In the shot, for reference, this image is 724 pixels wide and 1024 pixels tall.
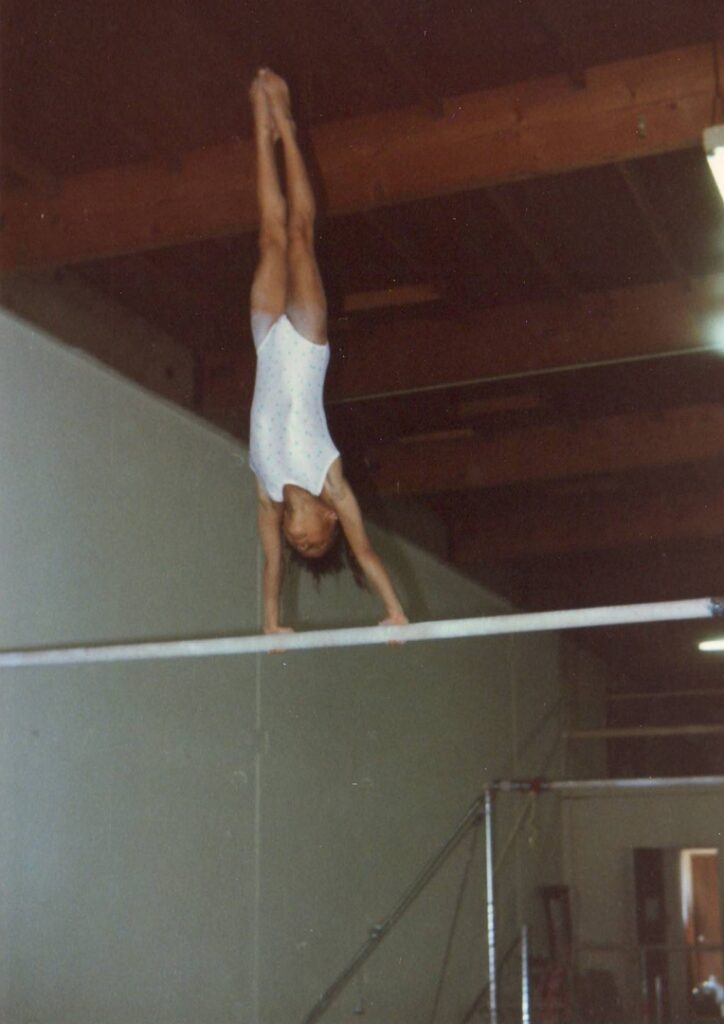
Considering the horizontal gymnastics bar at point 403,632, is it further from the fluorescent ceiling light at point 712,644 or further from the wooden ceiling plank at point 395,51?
the fluorescent ceiling light at point 712,644

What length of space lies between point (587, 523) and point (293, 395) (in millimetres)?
5422

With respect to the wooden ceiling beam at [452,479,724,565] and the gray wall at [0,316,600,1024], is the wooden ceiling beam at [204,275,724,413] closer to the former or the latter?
the gray wall at [0,316,600,1024]

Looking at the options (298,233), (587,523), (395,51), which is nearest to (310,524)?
(298,233)

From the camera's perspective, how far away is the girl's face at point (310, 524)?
→ 4501 millimetres

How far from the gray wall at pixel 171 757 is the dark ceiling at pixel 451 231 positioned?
0.73 metres

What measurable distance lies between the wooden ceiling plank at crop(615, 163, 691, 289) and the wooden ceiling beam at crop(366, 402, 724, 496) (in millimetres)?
1767

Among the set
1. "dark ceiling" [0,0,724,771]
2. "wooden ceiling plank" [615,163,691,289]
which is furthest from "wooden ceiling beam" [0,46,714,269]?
"wooden ceiling plank" [615,163,691,289]

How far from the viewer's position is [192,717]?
5613 millimetres

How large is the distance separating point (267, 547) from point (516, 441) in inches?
144

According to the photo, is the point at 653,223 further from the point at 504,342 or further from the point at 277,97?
the point at 277,97

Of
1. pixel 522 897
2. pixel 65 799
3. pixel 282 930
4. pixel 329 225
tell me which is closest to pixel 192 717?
pixel 65 799

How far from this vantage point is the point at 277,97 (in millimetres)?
4125

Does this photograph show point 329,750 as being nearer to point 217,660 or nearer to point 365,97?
point 217,660

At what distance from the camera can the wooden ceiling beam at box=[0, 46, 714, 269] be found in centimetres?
430
